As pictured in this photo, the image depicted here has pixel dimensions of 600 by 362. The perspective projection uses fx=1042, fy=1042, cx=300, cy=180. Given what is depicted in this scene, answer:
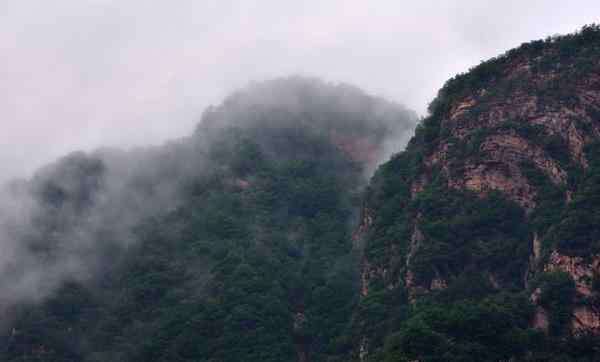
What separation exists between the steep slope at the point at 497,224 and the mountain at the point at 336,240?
152 mm

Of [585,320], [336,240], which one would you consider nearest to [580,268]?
[585,320]

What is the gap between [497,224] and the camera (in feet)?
250

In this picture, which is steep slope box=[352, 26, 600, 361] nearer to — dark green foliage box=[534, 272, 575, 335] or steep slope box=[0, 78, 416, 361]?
dark green foliage box=[534, 272, 575, 335]

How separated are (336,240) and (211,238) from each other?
1195 centimetres

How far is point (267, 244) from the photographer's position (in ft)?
316

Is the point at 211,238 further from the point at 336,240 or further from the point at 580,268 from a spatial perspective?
the point at 580,268

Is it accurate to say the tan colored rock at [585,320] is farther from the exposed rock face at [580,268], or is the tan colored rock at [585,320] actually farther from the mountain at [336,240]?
the exposed rock face at [580,268]

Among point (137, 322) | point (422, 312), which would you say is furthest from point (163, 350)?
point (422, 312)

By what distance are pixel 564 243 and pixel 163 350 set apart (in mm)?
33306

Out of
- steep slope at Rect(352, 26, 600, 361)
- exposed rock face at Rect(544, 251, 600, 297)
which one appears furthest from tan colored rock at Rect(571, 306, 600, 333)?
exposed rock face at Rect(544, 251, 600, 297)

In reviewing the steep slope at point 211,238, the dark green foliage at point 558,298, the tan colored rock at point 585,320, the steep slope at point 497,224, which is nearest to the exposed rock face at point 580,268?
the steep slope at point 497,224

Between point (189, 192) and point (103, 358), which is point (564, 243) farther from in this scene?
point (189, 192)

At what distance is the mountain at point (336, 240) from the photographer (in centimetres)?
6725

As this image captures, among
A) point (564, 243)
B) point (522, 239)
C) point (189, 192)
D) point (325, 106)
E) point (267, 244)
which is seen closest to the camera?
point (564, 243)
